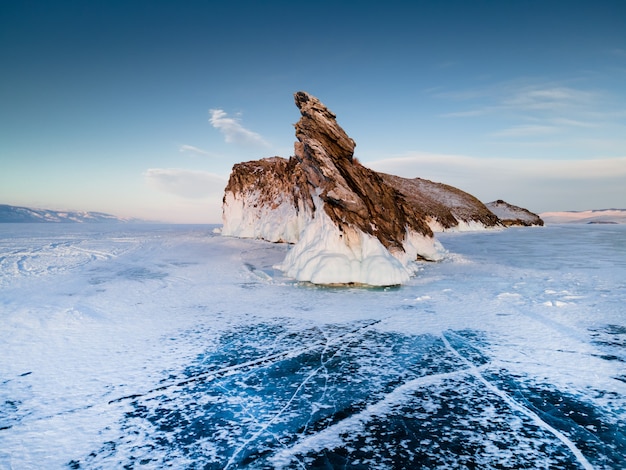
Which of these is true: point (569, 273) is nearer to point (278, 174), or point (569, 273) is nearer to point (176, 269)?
point (176, 269)

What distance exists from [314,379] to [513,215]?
109949 millimetres

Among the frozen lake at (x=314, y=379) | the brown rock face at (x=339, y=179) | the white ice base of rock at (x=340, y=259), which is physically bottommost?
the frozen lake at (x=314, y=379)

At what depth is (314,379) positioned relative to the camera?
207 inches

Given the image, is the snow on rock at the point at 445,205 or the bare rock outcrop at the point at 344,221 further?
the snow on rock at the point at 445,205

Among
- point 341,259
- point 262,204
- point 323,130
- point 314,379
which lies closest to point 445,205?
point 262,204

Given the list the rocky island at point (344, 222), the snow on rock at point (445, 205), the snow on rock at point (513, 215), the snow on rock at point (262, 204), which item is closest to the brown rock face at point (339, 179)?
the rocky island at point (344, 222)

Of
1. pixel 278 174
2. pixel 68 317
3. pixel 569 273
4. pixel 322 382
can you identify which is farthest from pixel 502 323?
pixel 278 174

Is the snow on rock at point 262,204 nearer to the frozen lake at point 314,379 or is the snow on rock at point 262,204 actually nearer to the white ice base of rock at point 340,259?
the white ice base of rock at point 340,259

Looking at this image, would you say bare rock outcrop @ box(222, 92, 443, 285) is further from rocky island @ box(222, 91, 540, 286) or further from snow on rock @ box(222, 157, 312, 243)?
snow on rock @ box(222, 157, 312, 243)

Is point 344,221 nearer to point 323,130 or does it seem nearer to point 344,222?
point 344,222

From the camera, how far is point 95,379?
5.23 meters

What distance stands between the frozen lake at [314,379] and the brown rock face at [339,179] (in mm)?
4024

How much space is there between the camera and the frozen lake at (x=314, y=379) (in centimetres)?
364

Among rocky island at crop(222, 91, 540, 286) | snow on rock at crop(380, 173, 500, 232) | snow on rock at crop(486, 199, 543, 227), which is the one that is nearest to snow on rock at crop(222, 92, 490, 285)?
rocky island at crop(222, 91, 540, 286)
